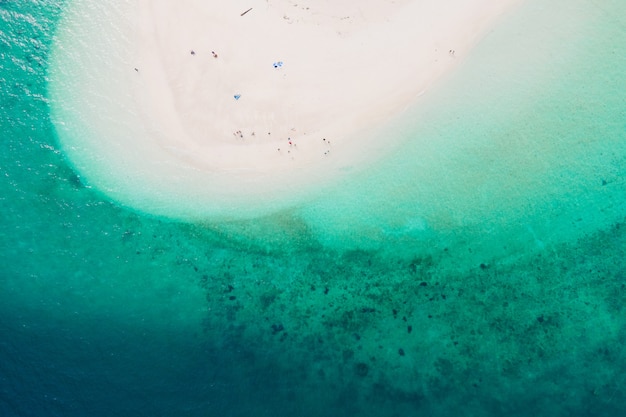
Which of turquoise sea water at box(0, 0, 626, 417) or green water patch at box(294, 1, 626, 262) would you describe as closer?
turquoise sea water at box(0, 0, 626, 417)

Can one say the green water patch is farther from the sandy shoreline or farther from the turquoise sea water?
the sandy shoreline

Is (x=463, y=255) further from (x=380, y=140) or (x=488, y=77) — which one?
(x=488, y=77)

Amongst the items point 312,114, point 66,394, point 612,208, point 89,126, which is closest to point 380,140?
point 312,114

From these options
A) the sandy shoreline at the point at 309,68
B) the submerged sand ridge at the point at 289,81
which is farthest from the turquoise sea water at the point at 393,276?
the sandy shoreline at the point at 309,68

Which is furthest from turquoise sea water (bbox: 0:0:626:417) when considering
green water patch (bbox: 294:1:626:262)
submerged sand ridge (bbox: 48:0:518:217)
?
submerged sand ridge (bbox: 48:0:518:217)

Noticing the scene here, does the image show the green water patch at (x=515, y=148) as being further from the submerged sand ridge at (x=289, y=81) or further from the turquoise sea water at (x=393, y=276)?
the submerged sand ridge at (x=289, y=81)

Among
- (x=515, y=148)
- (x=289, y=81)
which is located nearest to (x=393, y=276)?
(x=515, y=148)
